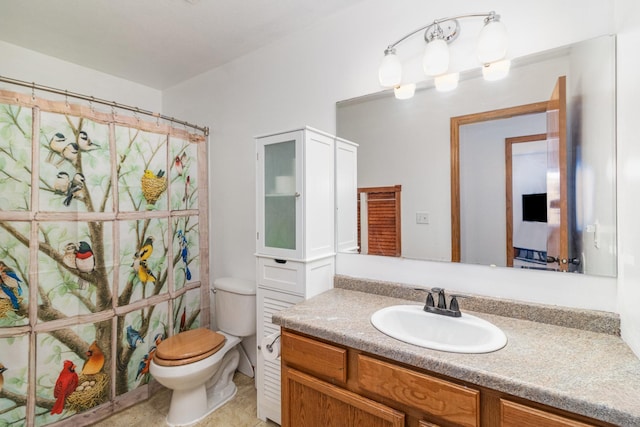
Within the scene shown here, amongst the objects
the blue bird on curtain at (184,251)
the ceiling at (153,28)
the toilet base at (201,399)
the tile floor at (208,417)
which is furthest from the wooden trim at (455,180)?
the blue bird on curtain at (184,251)

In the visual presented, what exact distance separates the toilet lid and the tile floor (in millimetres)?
408

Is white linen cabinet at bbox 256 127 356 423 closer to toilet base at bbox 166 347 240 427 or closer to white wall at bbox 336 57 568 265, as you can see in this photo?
white wall at bbox 336 57 568 265

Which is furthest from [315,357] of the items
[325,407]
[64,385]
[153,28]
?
[153,28]

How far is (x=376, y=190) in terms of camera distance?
160cm

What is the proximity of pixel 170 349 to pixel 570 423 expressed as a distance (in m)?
1.85

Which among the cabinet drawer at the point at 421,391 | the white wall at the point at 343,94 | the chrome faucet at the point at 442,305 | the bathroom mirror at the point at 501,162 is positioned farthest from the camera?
the chrome faucet at the point at 442,305

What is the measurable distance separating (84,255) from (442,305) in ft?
6.52

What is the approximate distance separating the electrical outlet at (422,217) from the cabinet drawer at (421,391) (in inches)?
28.7

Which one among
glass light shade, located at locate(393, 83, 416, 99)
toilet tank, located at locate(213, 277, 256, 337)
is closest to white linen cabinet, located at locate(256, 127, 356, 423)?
toilet tank, located at locate(213, 277, 256, 337)

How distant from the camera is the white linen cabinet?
155 centimetres

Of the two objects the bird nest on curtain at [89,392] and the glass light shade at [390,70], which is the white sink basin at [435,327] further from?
the bird nest on curtain at [89,392]

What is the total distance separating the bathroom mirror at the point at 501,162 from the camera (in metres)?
1.09

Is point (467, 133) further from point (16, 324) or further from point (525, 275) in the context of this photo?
point (16, 324)

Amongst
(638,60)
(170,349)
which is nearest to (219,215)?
(170,349)
